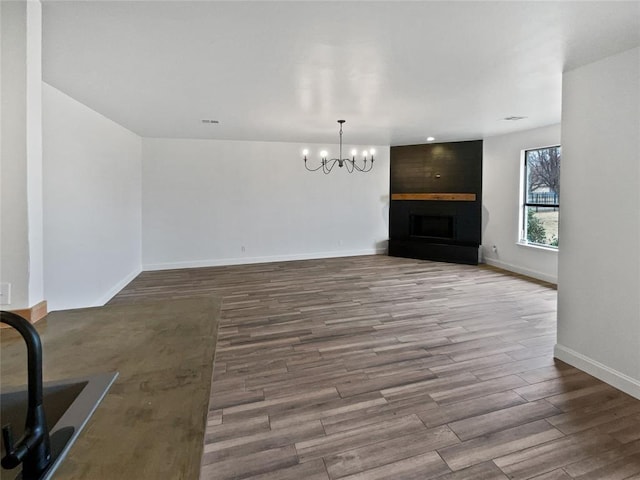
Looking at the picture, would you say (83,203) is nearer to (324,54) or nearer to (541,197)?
(324,54)

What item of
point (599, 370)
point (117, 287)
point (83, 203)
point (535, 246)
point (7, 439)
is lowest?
point (599, 370)

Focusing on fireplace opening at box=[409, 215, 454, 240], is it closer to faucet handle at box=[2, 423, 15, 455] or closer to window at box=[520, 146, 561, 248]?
window at box=[520, 146, 561, 248]

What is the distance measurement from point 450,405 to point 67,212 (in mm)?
3969

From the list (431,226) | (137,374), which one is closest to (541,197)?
(431,226)

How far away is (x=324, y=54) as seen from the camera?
2.58m

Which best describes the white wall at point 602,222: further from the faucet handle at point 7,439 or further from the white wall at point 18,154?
the white wall at point 18,154

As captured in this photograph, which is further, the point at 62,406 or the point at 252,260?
the point at 252,260

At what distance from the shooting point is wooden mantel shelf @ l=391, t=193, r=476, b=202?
701 cm

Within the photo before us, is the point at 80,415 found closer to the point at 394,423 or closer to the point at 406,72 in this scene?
the point at 394,423

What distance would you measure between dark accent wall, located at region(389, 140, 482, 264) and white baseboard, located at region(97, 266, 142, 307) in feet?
17.3

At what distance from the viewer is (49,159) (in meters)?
3.21

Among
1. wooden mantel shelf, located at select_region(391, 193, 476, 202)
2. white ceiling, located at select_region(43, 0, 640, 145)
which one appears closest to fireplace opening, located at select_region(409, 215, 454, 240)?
wooden mantel shelf, located at select_region(391, 193, 476, 202)

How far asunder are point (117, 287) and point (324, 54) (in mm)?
4469

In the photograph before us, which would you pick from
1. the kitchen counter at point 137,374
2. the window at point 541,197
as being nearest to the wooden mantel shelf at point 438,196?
the window at point 541,197
